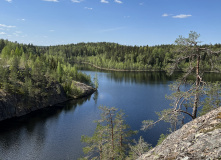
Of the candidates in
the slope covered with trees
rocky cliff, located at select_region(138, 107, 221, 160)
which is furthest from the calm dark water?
rocky cliff, located at select_region(138, 107, 221, 160)

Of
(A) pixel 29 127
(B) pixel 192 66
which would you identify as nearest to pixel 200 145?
(B) pixel 192 66

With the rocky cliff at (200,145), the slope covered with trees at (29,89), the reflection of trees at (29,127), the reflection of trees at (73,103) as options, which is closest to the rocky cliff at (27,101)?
the slope covered with trees at (29,89)

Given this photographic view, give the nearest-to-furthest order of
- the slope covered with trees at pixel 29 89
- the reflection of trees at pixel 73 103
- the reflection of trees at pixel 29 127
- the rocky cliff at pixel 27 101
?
the reflection of trees at pixel 29 127, the rocky cliff at pixel 27 101, the slope covered with trees at pixel 29 89, the reflection of trees at pixel 73 103

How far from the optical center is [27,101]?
83.6 metres

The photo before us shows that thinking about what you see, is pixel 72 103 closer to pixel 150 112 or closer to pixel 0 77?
pixel 0 77

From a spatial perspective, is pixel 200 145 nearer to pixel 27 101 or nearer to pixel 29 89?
pixel 29 89

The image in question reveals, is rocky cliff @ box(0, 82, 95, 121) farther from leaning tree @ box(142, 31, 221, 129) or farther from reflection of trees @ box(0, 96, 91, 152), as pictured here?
leaning tree @ box(142, 31, 221, 129)

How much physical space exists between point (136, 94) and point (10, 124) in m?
66.9

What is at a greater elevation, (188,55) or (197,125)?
(188,55)

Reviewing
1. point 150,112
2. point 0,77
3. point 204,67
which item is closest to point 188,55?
point 204,67

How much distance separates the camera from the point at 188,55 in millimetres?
15406

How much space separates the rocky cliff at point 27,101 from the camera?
7431cm

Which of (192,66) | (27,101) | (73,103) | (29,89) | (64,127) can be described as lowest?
(64,127)

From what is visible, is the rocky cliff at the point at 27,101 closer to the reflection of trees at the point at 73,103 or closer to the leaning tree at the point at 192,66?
the reflection of trees at the point at 73,103
